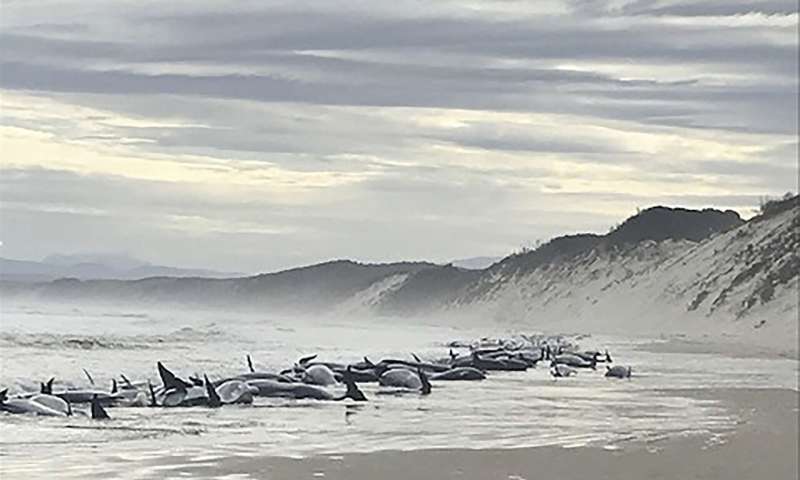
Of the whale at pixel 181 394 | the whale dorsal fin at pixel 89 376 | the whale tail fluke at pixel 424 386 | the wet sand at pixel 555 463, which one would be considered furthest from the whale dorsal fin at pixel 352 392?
the wet sand at pixel 555 463

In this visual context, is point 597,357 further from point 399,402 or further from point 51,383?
point 51,383

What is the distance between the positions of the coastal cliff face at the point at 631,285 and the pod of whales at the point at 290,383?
4314 mm

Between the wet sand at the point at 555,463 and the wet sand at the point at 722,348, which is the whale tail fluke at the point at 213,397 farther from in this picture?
the wet sand at the point at 722,348

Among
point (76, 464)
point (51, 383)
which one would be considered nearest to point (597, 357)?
point (51, 383)

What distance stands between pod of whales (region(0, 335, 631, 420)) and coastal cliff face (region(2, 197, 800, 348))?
4.31 meters

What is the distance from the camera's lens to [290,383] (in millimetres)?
14867

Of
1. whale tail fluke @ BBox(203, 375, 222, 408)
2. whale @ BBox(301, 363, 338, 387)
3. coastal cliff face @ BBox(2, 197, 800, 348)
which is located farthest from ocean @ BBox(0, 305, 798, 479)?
coastal cliff face @ BBox(2, 197, 800, 348)

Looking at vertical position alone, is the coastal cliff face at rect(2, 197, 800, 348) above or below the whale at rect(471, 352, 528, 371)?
above

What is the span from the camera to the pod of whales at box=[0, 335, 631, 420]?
12270 millimetres

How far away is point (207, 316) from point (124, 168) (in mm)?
13259

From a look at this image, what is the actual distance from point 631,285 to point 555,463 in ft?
104

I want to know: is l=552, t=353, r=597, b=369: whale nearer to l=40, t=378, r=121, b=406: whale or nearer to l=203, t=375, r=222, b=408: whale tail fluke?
l=203, t=375, r=222, b=408: whale tail fluke

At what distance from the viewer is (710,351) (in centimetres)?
2770

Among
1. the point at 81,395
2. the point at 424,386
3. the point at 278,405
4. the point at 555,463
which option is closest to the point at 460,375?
the point at 424,386
